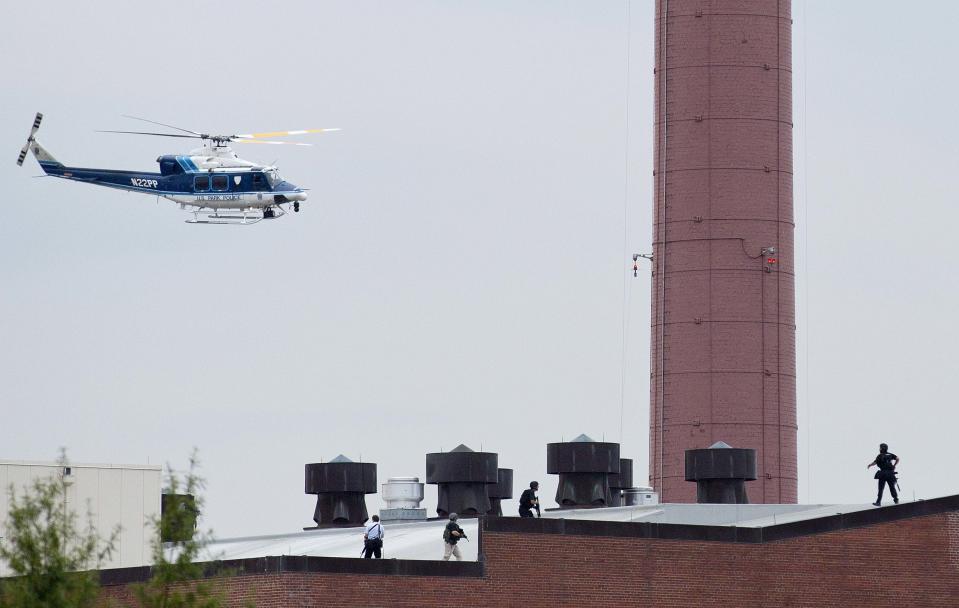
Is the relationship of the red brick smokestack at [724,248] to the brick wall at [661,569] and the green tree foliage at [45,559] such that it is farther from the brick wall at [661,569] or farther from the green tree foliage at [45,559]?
the green tree foliage at [45,559]

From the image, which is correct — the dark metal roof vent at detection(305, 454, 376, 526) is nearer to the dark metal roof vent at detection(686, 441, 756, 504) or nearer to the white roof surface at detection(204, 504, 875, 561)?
the white roof surface at detection(204, 504, 875, 561)

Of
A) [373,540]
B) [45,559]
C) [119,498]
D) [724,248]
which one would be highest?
[724,248]

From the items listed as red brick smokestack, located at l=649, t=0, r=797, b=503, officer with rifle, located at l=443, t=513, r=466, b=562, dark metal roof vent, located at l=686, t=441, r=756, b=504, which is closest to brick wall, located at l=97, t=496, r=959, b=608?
officer with rifle, located at l=443, t=513, r=466, b=562

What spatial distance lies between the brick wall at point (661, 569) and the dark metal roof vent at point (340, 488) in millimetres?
11330

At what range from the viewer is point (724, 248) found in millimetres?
73125

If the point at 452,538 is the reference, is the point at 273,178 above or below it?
above

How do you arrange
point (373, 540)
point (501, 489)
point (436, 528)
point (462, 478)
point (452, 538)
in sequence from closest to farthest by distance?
point (452, 538) < point (373, 540) < point (436, 528) < point (462, 478) < point (501, 489)

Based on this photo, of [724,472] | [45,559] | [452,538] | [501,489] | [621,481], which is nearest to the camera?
[45,559]

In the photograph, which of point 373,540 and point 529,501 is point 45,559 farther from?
point 529,501

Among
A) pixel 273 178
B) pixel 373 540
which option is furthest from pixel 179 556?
pixel 273 178

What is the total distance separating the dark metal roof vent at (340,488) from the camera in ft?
189

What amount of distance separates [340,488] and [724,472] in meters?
10.3

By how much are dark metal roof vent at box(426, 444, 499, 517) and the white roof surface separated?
2.44 feet

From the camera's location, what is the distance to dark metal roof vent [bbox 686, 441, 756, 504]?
57375mm
